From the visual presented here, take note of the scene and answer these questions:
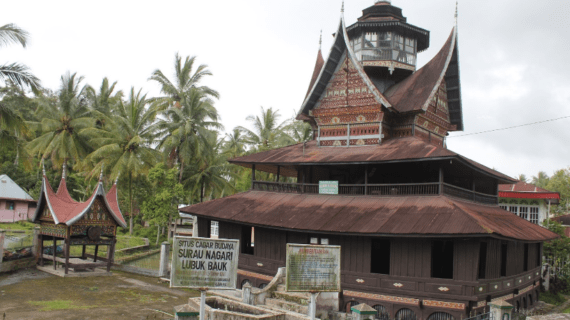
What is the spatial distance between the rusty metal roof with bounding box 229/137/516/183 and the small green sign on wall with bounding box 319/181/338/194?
39.6 inches

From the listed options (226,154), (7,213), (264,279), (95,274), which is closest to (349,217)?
(264,279)

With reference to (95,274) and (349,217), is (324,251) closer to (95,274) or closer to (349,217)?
(349,217)

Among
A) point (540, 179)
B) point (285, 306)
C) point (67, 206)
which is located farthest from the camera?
point (540, 179)

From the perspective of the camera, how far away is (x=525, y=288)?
1880 centimetres

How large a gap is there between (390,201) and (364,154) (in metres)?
2.29

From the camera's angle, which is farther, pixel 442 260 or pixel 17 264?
pixel 17 264

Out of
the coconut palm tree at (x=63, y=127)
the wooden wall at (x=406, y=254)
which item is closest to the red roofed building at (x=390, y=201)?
the wooden wall at (x=406, y=254)

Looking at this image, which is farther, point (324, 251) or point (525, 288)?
point (525, 288)

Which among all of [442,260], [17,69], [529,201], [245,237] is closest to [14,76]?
[17,69]

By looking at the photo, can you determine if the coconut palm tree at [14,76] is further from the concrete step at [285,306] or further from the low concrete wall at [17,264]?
the concrete step at [285,306]

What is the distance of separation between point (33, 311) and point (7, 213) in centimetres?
2880

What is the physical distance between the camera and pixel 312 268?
966 centimetres

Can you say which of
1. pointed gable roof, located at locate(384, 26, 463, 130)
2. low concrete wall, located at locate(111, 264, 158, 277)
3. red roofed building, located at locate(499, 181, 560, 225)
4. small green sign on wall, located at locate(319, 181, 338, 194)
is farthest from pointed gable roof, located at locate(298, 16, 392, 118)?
red roofed building, located at locate(499, 181, 560, 225)

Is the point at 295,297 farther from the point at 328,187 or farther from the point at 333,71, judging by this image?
the point at 333,71
